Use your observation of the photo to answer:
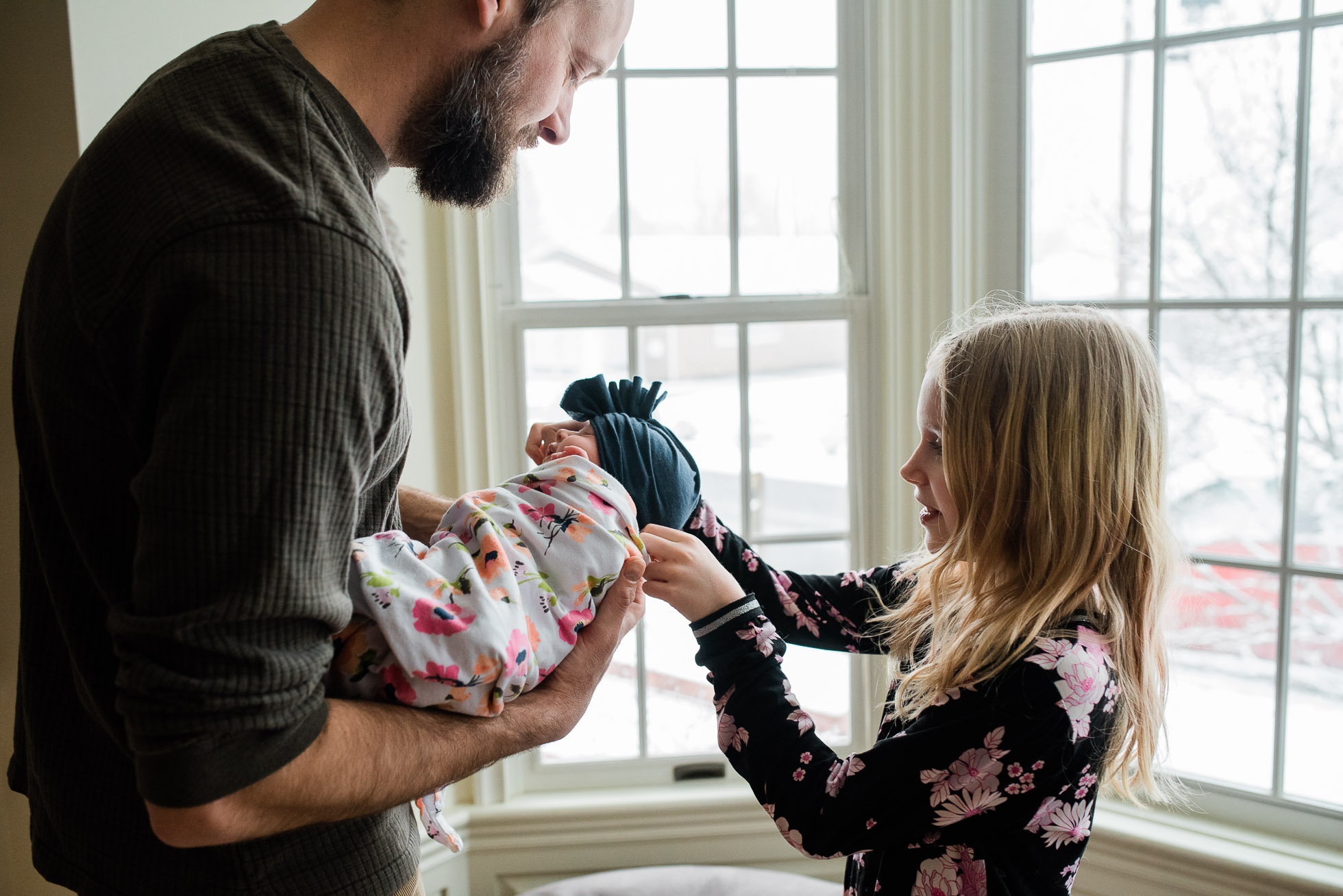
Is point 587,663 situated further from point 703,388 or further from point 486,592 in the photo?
point 703,388

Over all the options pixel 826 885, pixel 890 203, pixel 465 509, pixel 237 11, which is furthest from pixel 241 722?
pixel 890 203

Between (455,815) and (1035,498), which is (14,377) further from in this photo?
(455,815)

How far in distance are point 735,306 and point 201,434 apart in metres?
1.71

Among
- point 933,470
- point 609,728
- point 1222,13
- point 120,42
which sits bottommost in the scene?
point 609,728

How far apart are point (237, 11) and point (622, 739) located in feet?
5.81

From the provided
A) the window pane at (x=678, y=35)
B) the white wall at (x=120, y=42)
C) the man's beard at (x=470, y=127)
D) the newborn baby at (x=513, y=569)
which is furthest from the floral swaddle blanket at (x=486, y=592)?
the window pane at (x=678, y=35)

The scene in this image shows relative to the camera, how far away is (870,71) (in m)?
2.23

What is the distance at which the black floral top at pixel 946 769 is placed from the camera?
114 centimetres

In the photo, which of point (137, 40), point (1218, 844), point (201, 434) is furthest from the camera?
point (1218, 844)

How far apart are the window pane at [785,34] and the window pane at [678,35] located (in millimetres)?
48

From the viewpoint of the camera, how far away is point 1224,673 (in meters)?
2.09

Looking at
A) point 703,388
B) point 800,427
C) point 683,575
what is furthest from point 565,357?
point 683,575

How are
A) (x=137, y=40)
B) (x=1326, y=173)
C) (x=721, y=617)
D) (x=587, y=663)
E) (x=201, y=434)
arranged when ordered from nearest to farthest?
(x=201, y=434) < (x=587, y=663) < (x=721, y=617) < (x=137, y=40) < (x=1326, y=173)

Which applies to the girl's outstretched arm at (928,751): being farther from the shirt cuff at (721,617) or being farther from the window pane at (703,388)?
the window pane at (703,388)
